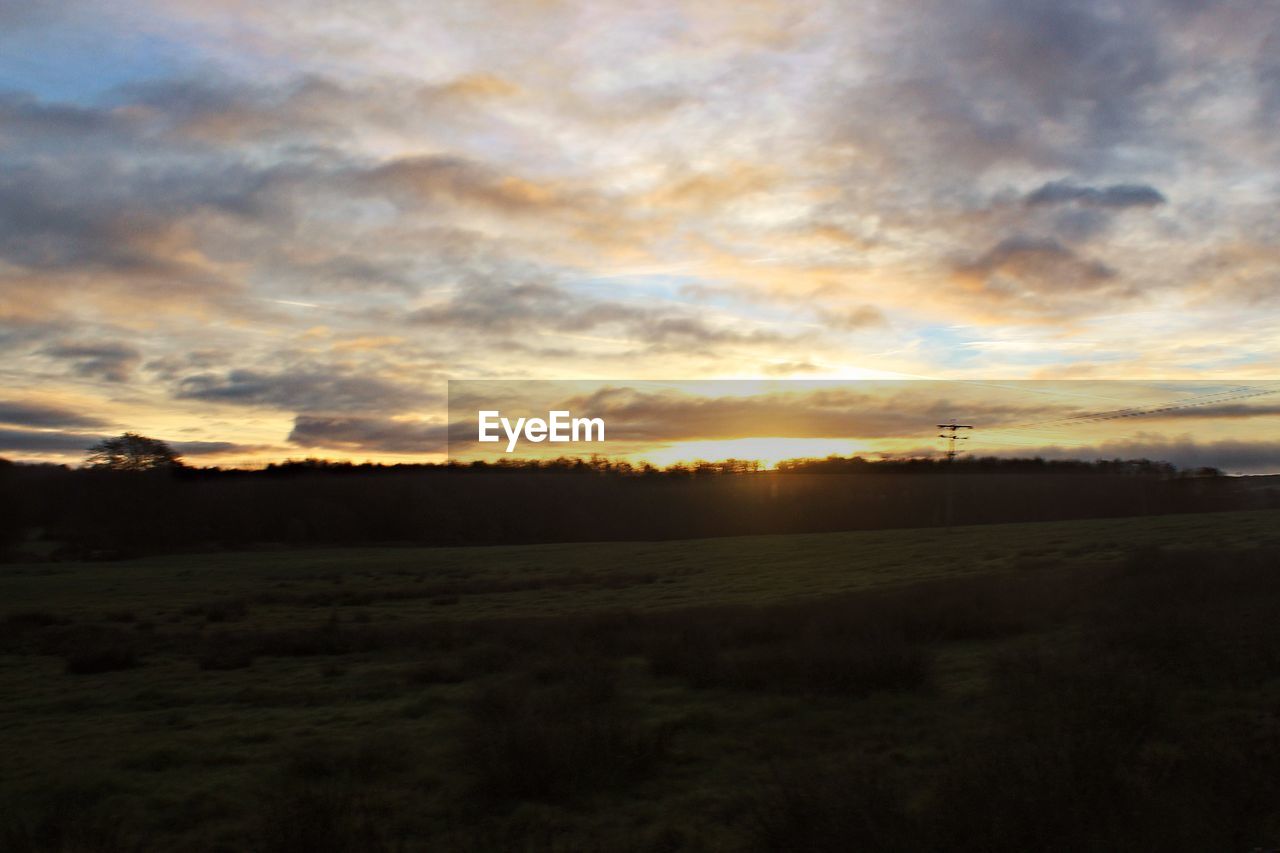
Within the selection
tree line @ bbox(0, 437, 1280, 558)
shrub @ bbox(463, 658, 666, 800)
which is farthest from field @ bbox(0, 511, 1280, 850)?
tree line @ bbox(0, 437, 1280, 558)

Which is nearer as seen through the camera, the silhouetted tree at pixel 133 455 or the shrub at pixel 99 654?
the shrub at pixel 99 654

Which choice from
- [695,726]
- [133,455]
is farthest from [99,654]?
[133,455]

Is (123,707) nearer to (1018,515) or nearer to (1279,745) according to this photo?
(1279,745)

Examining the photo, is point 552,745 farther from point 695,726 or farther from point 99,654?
point 99,654

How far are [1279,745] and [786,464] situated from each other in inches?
4162

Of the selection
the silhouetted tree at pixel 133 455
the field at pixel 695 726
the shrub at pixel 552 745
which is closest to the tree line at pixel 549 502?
the silhouetted tree at pixel 133 455

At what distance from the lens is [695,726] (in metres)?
11.9

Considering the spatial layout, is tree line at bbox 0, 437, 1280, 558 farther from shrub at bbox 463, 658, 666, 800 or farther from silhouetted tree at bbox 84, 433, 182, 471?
shrub at bbox 463, 658, 666, 800

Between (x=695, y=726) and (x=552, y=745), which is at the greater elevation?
(x=552, y=745)

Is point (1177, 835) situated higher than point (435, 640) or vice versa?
point (1177, 835)

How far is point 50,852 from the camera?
275 inches

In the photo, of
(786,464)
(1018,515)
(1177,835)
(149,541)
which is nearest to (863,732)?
(1177,835)

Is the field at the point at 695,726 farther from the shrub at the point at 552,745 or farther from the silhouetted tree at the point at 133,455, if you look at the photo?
the silhouetted tree at the point at 133,455

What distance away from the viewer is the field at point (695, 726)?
682 cm
